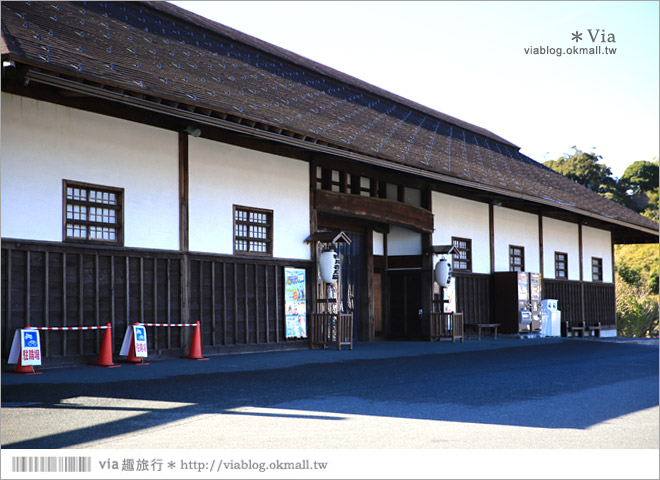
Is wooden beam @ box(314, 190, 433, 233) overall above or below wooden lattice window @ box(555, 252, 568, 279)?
above

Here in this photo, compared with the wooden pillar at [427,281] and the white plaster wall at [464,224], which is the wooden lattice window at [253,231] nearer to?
the wooden pillar at [427,281]

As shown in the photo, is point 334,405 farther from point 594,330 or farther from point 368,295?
point 594,330

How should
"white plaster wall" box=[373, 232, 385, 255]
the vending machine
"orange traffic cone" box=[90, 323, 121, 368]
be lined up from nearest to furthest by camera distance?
"orange traffic cone" box=[90, 323, 121, 368] → "white plaster wall" box=[373, 232, 385, 255] → the vending machine

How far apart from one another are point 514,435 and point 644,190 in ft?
189

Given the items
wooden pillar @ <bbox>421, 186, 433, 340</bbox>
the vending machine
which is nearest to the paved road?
wooden pillar @ <bbox>421, 186, 433, 340</bbox>

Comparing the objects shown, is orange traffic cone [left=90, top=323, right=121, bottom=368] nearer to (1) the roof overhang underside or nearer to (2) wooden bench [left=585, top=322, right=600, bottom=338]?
(1) the roof overhang underside

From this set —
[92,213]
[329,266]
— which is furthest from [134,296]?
[329,266]

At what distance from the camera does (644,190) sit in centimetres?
5791

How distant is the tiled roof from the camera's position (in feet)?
35.5

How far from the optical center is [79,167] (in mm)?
11375

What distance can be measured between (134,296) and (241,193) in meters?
3.23

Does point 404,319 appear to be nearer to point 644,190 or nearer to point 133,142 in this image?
point 133,142

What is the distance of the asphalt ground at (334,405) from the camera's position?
17.7ft

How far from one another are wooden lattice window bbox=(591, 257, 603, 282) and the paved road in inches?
666
